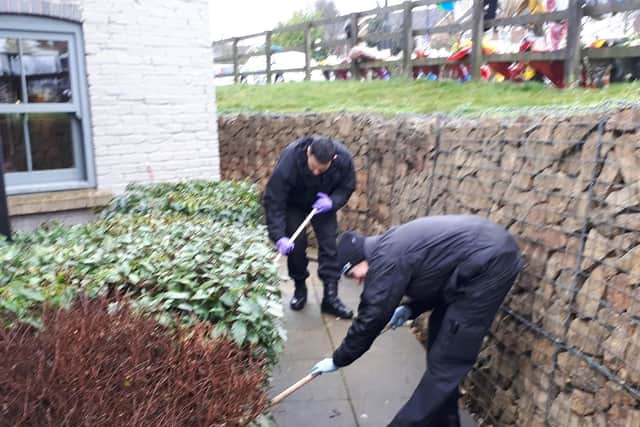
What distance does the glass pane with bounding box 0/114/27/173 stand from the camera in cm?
602

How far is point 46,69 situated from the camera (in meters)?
6.12

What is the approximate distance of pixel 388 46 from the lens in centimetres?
1328

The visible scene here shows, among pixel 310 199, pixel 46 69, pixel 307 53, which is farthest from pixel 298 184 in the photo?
pixel 307 53

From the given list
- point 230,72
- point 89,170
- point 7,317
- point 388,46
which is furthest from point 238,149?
point 230,72

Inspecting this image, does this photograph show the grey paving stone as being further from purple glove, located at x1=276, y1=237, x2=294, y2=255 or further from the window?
the window

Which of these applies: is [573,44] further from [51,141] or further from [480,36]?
[51,141]

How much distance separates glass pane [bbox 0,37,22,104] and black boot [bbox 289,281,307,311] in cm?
329

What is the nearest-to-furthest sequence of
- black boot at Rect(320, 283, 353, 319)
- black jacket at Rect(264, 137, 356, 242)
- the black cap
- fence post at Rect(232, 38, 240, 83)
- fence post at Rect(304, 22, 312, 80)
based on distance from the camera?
the black cap < black jacket at Rect(264, 137, 356, 242) < black boot at Rect(320, 283, 353, 319) < fence post at Rect(304, 22, 312, 80) < fence post at Rect(232, 38, 240, 83)

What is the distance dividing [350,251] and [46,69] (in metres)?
4.19

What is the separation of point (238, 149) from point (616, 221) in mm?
7412

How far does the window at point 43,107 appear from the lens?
233 inches

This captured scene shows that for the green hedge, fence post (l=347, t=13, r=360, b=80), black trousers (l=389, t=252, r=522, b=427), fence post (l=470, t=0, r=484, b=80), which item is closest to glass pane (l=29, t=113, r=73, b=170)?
the green hedge

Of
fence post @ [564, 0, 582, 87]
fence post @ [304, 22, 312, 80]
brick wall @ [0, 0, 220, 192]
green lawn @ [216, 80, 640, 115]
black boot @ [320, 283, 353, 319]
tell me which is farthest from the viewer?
fence post @ [304, 22, 312, 80]

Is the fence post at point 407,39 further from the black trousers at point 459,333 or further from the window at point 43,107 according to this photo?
the black trousers at point 459,333
